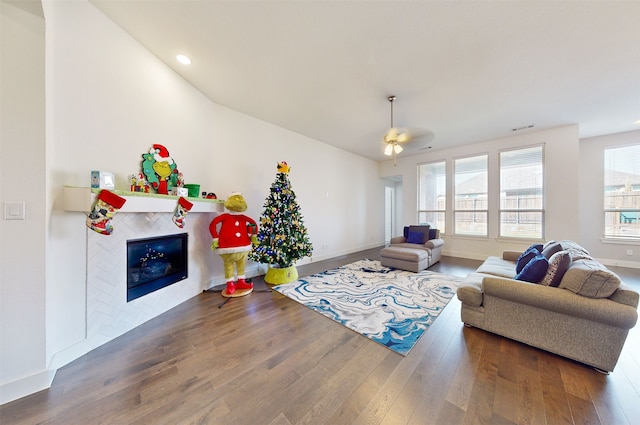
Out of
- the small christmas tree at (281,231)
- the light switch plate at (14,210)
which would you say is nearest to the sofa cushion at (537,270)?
the small christmas tree at (281,231)

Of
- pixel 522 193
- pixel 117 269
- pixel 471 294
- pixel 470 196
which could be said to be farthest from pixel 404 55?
pixel 522 193

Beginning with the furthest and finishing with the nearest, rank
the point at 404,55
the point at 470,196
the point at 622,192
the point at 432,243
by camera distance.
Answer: the point at 470,196
the point at 432,243
the point at 622,192
the point at 404,55

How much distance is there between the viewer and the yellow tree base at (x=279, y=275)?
Result: 11.8ft

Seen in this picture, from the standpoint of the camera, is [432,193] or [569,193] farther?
[432,193]

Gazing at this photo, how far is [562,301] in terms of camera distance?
5.84 ft

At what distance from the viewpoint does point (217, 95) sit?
11.0 feet

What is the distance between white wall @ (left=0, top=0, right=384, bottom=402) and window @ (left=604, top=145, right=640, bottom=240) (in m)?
7.94

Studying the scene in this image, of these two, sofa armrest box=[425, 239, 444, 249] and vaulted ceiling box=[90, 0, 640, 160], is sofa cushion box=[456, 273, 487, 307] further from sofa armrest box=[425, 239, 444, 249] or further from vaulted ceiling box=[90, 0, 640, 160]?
sofa armrest box=[425, 239, 444, 249]

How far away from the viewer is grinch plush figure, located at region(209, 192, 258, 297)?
3004mm

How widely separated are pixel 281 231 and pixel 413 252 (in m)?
2.62

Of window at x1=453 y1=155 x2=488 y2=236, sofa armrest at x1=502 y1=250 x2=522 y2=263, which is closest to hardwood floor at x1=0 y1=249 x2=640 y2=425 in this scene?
sofa armrest at x1=502 y1=250 x2=522 y2=263

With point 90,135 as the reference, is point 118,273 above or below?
below

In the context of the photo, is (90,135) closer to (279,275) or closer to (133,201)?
(133,201)

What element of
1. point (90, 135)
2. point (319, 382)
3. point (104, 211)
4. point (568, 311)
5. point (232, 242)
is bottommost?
point (319, 382)
